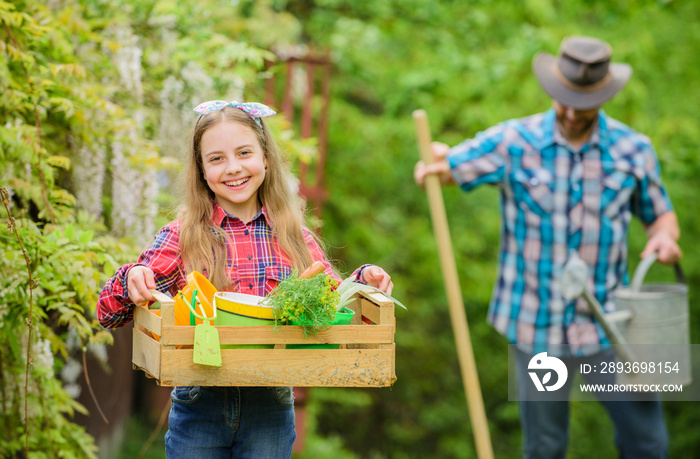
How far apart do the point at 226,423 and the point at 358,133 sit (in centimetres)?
514

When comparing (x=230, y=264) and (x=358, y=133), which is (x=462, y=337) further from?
(x=358, y=133)

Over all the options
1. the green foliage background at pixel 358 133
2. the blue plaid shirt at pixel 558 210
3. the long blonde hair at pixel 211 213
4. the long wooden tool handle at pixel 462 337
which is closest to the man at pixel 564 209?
the blue plaid shirt at pixel 558 210

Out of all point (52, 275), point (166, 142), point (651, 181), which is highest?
point (166, 142)

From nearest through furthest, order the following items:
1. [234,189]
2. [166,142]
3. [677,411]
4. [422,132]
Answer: [234,189]
[422,132]
[166,142]
[677,411]

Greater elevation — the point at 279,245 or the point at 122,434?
the point at 279,245

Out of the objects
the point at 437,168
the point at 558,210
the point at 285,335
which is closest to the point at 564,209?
the point at 558,210

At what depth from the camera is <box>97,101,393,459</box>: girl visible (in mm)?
2057

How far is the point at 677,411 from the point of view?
8500mm

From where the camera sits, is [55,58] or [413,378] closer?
[55,58]

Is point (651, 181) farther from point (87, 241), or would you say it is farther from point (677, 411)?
point (677, 411)

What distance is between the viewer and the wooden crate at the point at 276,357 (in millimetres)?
1816

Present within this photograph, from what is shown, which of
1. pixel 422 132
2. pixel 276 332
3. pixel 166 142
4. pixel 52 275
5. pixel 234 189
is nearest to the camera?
pixel 276 332

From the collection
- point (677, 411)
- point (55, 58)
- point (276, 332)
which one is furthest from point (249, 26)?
point (677, 411)

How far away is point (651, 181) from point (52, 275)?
8.31 ft
